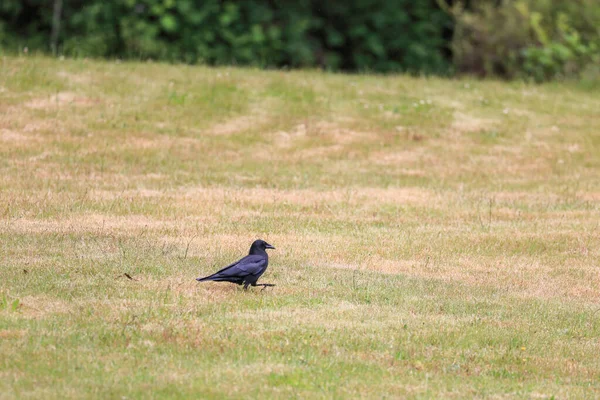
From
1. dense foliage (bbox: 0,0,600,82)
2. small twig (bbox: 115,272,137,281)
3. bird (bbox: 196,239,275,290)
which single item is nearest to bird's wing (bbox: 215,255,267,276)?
bird (bbox: 196,239,275,290)

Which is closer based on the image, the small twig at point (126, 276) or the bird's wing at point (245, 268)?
the bird's wing at point (245, 268)

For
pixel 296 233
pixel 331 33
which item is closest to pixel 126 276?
pixel 296 233

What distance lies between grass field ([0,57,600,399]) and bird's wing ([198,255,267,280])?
32cm

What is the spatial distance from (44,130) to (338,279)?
9861mm

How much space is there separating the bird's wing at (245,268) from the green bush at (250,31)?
23.7m

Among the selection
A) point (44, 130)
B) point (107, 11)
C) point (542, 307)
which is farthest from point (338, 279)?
point (107, 11)

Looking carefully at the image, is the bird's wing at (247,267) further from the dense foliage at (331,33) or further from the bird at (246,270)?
the dense foliage at (331,33)

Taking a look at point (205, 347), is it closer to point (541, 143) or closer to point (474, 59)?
point (541, 143)

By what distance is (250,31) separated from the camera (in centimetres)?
3938

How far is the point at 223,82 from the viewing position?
922 inches

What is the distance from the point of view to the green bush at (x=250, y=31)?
120ft

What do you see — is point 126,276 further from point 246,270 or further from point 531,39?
point 531,39

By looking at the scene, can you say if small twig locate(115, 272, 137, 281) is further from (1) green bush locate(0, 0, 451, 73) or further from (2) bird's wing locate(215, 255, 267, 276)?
(1) green bush locate(0, 0, 451, 73)

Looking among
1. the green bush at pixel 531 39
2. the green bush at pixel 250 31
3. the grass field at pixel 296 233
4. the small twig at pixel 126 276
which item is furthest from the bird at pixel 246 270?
the green bush at pixel 250 31
